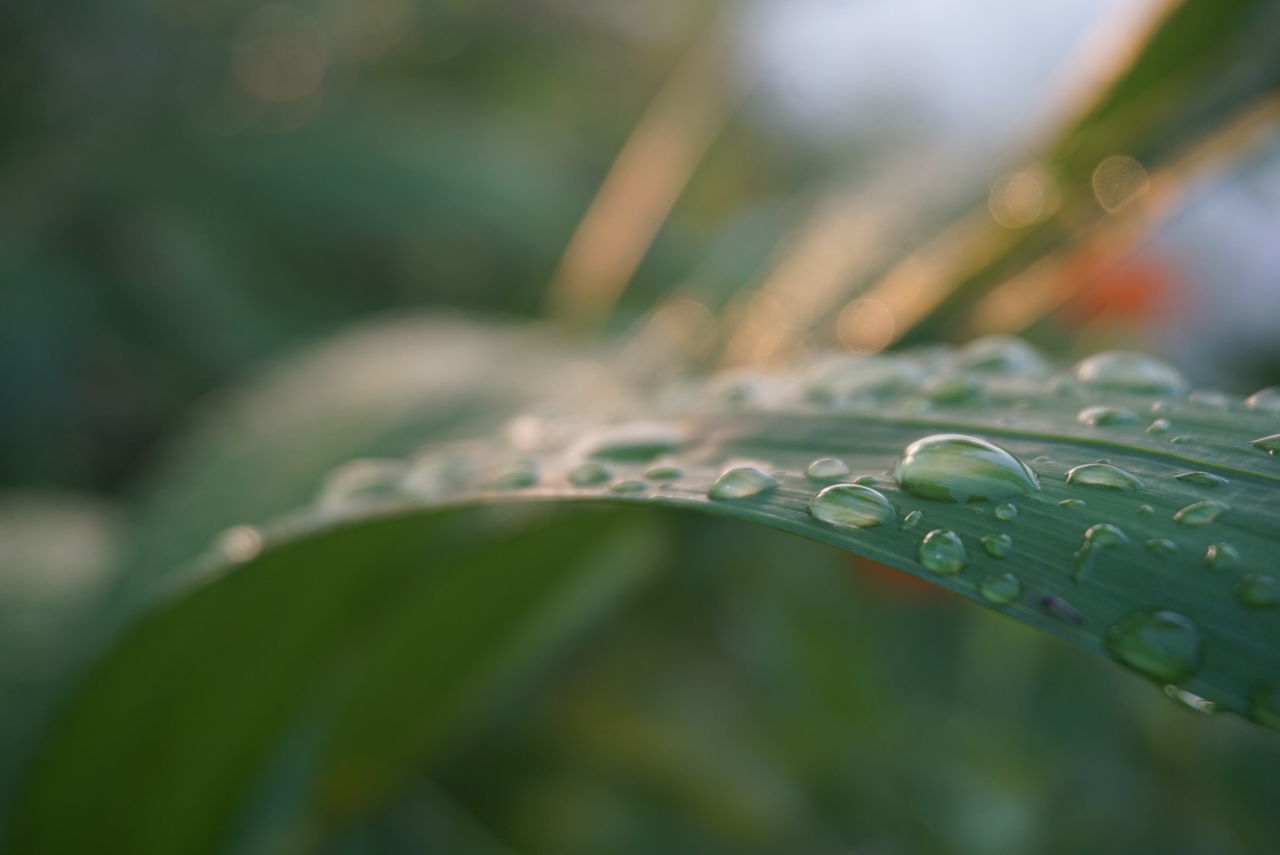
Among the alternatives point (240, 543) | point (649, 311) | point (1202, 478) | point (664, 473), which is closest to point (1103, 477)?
point (1202, 478)

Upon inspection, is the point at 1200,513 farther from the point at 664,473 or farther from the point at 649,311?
the point at 649,311

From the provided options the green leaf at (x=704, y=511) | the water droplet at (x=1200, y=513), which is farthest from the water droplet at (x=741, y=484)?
the water droplet at (x=1200, y=513)

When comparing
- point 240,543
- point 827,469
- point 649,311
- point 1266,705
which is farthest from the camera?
point 649,311

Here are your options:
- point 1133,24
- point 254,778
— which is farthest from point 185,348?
point 1133,24

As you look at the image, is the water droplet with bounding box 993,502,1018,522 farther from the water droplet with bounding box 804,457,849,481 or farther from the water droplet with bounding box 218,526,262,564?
the water droplet with bounding box 218,526,262,564

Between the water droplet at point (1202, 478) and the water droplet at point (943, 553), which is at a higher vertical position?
the water droplet at point (1202, 478)

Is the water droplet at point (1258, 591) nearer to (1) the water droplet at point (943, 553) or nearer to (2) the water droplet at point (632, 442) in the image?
(1) the water droplet at point (943, 553)
